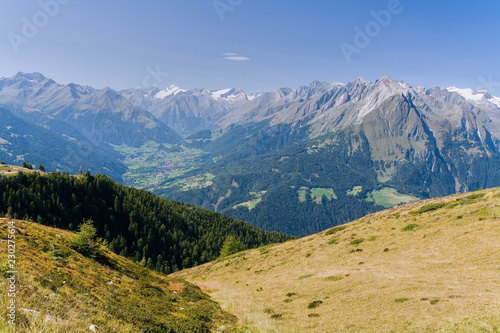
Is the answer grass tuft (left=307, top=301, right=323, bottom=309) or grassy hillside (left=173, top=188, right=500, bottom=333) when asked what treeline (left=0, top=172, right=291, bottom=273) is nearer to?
grassy hillside (left=173, top=188, right=500, bottom=333)

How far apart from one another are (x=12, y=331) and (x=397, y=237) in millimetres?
48996

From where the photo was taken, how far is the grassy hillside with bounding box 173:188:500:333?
19.5 metres

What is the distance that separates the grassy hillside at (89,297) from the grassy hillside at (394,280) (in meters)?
6.06

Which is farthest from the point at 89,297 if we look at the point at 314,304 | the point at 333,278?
the point at 333,278

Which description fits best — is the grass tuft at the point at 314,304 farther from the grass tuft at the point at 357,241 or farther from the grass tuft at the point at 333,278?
the grass tuft at the point at 357,241

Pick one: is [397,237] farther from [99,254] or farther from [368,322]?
[99,254]

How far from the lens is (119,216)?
167 m

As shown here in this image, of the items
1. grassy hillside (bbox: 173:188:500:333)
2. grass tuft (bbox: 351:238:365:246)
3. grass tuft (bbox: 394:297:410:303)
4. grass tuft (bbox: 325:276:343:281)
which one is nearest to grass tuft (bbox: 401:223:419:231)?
grassy hillside (bbox: 173:188:500:333)

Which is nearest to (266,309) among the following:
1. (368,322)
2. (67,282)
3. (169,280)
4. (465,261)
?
(368,322)

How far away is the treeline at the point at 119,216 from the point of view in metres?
129

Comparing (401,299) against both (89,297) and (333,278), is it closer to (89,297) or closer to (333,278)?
(333,278)

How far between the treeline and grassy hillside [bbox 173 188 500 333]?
109m

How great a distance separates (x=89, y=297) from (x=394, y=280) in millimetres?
30197

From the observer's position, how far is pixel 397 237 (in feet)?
140
